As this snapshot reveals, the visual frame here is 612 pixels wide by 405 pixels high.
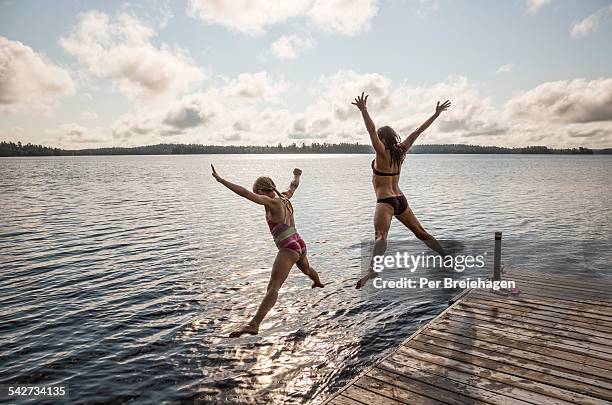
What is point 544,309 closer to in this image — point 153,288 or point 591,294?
point 591,294

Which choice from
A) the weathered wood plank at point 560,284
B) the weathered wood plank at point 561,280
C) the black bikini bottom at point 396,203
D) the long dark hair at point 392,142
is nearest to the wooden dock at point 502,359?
the weathered wood plank at point 560,284

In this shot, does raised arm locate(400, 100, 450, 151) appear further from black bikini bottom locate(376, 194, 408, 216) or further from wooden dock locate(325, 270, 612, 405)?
wooden dock locate(325, 270, 612, 405)

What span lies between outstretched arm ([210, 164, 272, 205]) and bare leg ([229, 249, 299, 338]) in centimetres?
96

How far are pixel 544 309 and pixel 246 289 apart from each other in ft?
30.2

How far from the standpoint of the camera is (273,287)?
613cm

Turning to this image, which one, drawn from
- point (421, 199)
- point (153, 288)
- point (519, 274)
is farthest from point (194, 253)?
point (421, 199)

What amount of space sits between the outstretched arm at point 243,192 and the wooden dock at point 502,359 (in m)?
3.04

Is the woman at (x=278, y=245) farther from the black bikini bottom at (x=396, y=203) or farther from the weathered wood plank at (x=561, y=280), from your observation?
the weathered wood plank at (x=561, y=280)

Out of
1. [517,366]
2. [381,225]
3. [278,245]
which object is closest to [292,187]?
[278,245]

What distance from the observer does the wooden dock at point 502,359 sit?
587 centimetres

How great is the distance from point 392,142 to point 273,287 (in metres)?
3.36

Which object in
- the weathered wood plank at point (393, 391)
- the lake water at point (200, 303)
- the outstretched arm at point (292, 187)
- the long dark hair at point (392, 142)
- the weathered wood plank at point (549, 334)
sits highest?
the long dark hair at point (392, 142)

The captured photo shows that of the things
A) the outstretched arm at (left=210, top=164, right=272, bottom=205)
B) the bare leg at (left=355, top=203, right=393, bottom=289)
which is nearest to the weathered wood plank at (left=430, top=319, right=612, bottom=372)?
the bare leg at (left=355, top=203, right=393, bottom=289)

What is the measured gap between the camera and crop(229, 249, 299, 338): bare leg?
6078 millimetres
